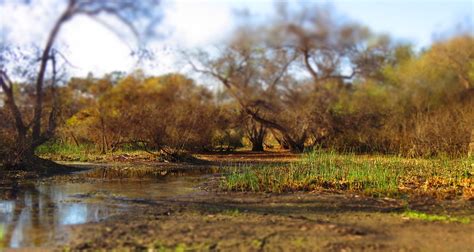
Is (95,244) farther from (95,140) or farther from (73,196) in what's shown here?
(95,140)

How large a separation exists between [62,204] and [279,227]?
4.12 m

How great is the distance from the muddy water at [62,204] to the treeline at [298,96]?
10.6 metres

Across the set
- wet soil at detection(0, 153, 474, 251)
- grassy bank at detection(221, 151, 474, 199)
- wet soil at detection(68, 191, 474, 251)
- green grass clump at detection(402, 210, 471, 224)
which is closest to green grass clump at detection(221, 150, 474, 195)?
grassy bank at detection(221, 151, 474, 199)

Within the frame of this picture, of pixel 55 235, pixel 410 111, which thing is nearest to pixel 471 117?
pixel 410 111

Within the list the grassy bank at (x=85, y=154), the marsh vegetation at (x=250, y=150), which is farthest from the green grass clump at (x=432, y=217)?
the grassy bank at (x=85, y=154)

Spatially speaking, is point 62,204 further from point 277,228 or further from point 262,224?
point 277,228

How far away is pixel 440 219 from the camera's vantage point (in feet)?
23.5

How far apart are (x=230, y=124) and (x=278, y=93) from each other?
10.1ft

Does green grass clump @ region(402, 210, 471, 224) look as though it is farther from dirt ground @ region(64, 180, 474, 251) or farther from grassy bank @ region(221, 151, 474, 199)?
grassy bank @ region(221, 151, 474, 199)

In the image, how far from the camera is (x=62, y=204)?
8.60m

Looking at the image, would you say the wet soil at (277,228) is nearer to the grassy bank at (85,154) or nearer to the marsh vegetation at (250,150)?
the marsh vegetation at (250,150)

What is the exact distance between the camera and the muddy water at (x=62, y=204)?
6.14 m

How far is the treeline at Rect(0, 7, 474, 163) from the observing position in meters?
23.5

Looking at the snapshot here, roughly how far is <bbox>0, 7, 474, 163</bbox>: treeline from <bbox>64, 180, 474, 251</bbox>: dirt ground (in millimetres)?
13986
